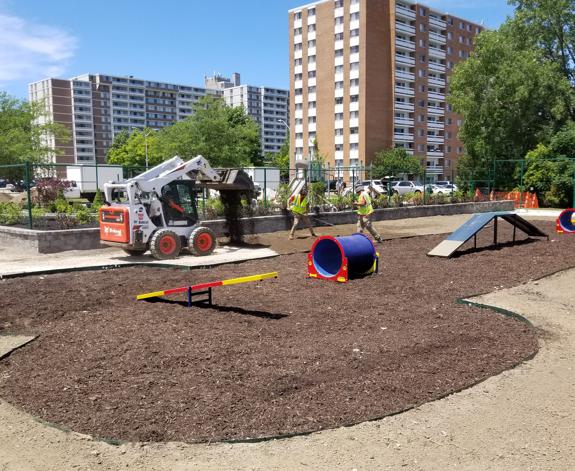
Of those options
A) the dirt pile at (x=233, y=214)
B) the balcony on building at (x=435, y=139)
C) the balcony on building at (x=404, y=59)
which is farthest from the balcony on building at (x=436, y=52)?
the dirt pile at (x=233, y=214)

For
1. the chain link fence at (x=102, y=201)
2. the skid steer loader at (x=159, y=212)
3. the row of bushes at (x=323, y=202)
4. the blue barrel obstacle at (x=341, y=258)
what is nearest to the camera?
the blue barrel obstacle at (x=341, y=258)

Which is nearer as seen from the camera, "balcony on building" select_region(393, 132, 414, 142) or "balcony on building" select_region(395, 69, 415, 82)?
"balcony on building" select_region(395, 69, 415, 82)

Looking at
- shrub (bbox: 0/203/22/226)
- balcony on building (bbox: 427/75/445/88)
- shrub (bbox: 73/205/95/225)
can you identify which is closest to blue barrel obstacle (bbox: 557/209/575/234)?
shrub (bbox: 73/205/95/225)

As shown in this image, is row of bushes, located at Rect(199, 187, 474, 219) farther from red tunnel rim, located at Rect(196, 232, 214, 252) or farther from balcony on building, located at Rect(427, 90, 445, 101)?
balcony on building, located at Rect(427, 90, 445, 101)

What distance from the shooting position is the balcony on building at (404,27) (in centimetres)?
8200

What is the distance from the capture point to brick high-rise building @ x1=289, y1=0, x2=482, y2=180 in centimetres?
8031

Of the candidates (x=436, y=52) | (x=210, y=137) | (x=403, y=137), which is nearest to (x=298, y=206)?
(x=210, y=137)

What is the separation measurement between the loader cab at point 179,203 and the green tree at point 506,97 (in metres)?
27.4

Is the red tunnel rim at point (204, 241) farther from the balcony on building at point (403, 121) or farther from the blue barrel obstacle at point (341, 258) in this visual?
the balcony on building at point (403, 121)

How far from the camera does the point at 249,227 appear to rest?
18.1 meters

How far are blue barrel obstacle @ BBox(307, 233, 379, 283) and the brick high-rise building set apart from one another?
71071 millimetres

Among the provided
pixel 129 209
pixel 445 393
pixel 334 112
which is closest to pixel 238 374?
pixel 445 393

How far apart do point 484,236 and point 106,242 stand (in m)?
11.3

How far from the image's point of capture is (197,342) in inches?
247
